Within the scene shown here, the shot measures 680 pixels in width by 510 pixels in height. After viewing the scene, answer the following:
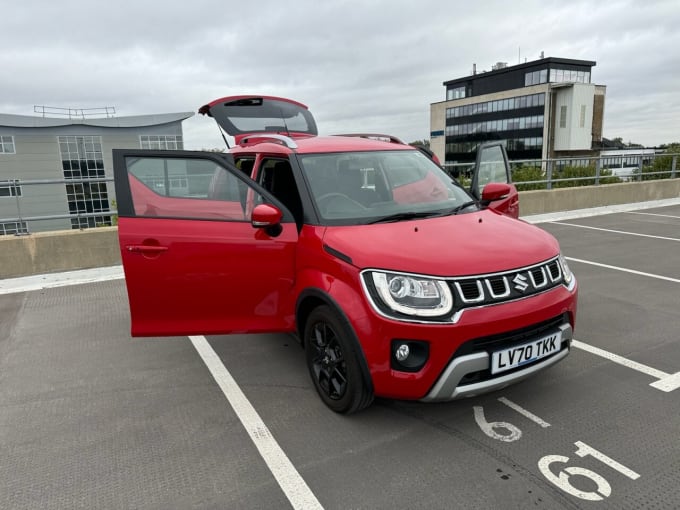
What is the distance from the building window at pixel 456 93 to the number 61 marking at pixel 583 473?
84666 mm

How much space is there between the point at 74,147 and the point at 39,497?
52091mm

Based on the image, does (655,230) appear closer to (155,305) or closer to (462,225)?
(462,225)

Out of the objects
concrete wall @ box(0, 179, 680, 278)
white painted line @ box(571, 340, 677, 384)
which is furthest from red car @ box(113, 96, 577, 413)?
concrete wall @ box(0, 179, 680, 278)

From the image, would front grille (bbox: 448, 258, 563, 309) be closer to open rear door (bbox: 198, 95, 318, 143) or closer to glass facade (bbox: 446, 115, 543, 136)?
open rear door (bbox: 198, 95, 318, 143)

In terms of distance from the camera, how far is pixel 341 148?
3.75m

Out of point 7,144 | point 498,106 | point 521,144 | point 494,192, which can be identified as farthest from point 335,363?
point 498,106

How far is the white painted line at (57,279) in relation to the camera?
20.1ft

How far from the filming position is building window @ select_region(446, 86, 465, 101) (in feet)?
265

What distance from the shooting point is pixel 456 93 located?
8188 cm

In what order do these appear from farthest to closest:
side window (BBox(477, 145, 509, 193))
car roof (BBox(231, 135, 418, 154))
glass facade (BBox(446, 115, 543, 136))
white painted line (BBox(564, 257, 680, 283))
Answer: glass facade (BBox(446, 115, 543, 136)), white painted line (BBox(564, 257, 680, 283)), side window (BBox(477, 145, 509, 193)), car roof (BBox(231, 135, 418, 154))

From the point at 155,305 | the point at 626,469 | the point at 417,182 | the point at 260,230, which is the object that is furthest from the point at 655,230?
the point at 155,305

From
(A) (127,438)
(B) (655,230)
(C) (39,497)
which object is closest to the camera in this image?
(C) (39,497)

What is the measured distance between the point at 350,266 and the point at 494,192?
1725mm

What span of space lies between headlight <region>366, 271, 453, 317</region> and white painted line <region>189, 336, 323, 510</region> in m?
1.01
